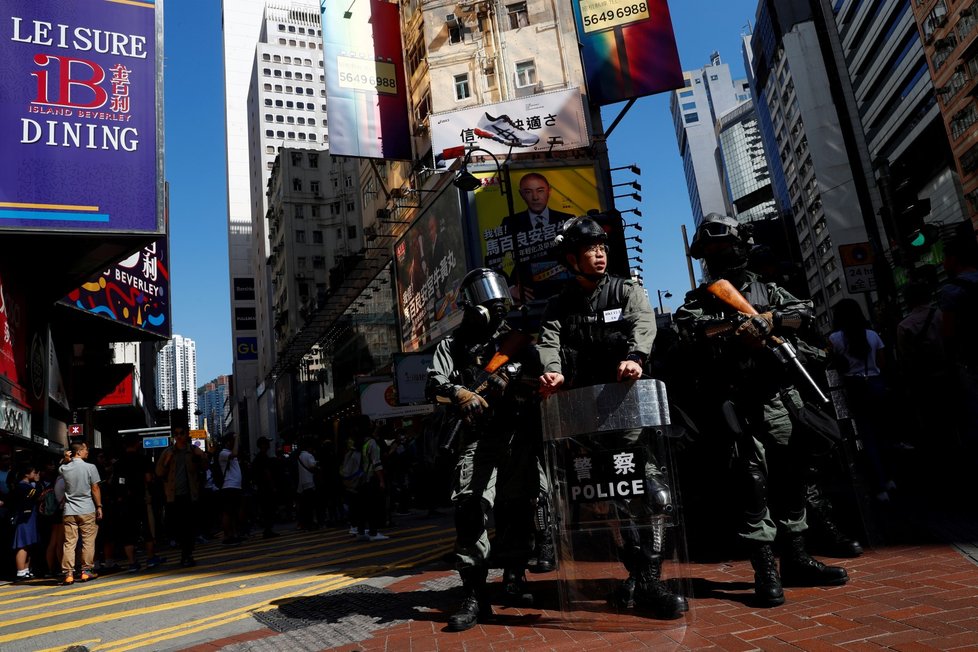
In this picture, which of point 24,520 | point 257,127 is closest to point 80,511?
point 24,520

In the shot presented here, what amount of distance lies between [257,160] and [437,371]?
89.0m

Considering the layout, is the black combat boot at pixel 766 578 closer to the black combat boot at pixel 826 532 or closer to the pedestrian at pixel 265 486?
the black combat boot at pixel 826 532

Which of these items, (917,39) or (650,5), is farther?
(917,39)

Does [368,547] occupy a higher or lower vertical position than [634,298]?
lower

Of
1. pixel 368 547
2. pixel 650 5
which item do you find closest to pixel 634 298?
pixel 368 547

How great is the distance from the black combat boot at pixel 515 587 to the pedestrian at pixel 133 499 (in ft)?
23.8

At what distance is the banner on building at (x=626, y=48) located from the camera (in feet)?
83.1

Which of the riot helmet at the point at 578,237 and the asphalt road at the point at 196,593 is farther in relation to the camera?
the asphalt road at the point at 196,593

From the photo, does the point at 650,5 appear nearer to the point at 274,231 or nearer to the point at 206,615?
the point at 206,615

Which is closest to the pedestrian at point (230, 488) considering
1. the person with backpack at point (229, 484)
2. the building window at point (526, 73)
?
the person with backpack at point (229, 484)

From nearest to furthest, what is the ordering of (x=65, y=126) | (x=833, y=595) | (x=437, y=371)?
1. (x=833, y=595)
2. (x=437, y=371)
3. (x=65, y=126)

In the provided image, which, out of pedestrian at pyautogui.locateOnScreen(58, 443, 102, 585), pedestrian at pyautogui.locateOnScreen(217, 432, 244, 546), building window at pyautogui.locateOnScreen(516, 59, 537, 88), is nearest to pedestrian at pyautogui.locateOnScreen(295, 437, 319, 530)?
pedestrian at pyautogui.locateOnScreen(217, 432, 244, 546)

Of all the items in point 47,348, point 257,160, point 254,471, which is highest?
point 257,160

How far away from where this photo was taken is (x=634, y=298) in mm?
3740
